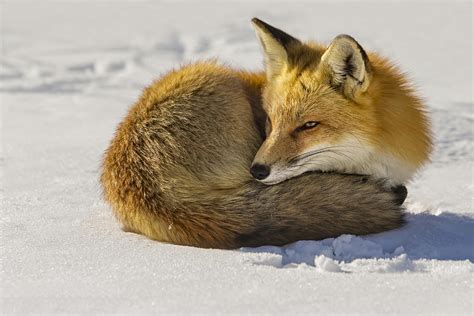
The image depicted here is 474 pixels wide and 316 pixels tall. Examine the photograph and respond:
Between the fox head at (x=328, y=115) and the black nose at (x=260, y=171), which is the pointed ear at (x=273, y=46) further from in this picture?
the black nose at (x=260, y=171)

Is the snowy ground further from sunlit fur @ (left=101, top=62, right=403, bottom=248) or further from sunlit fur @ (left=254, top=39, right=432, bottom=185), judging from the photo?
sunlit fur @ (left=254, top=39, right=432, bottom=185)

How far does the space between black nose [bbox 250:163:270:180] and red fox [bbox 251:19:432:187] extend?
0.23ft

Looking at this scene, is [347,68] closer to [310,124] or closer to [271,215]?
[310,124]

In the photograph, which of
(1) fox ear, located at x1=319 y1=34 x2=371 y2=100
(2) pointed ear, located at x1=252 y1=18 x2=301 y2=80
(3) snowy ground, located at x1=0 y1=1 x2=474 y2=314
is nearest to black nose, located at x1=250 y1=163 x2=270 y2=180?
(3) snowy ground, located at x1=0 y1=1 x2=474 y2=314

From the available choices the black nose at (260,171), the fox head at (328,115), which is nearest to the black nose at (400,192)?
the fox head at (328,115)

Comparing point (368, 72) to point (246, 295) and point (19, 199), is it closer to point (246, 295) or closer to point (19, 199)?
point (246, 295)

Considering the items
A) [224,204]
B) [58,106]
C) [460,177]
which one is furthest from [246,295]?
[58,106]

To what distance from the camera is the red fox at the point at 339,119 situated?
3668 millimetres

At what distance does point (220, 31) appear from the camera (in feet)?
31.0

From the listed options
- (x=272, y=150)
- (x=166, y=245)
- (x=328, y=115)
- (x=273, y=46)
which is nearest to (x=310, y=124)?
(x=328, y=115)

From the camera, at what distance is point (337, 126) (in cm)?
373

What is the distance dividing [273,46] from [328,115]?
0.57 m

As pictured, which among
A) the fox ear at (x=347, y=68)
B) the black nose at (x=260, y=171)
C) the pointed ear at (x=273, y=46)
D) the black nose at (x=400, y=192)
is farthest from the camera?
the pointed ear at (x=273, y=46)

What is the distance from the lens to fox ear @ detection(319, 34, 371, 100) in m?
3.66
